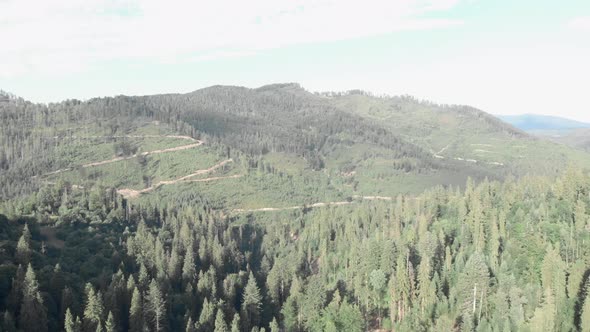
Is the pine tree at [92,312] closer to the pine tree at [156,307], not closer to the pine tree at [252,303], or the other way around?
the pine tree at [156,307]

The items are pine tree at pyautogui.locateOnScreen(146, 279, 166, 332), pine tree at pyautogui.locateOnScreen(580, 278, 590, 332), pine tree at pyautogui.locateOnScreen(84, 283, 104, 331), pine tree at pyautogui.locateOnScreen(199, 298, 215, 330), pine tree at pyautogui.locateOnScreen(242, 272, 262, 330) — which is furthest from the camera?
pine tree at pyautogui.locateOnScreen(242, 272, 262, 330)

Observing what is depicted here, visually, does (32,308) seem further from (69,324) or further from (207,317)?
(207,317)

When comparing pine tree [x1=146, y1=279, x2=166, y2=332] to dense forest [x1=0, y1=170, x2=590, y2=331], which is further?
pine tree [x1=146, y1=279, x2=166, y2=332]

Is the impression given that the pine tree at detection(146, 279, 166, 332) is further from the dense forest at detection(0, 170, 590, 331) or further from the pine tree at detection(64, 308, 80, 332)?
the pine tree at detection(64, 308, 80, 332)

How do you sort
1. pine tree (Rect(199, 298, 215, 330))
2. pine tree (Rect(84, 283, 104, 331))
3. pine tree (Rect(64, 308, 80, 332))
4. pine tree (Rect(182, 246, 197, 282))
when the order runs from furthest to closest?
pine tree (Rect(182, 246, 197, 282))
pine tree (Rect(199, 298, 215, 330))
pine tree (Rect(84, 283, 104, 331))
pine tree (Rect(64, 308, 80, 332))

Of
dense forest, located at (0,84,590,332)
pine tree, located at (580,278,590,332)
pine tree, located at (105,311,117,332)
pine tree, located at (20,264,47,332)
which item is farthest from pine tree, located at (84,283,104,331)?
pine tree, located at (580,278,590,332)

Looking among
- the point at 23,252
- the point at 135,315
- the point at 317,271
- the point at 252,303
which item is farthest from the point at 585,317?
the point at 23,252
